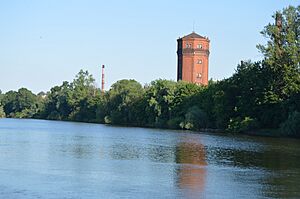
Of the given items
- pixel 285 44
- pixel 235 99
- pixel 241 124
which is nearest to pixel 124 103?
pixel 235 99

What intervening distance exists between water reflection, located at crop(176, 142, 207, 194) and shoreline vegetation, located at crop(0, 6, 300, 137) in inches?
1263

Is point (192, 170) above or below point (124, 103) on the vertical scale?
below

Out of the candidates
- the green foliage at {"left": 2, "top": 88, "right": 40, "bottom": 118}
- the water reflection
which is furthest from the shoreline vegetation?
the green foliage at {"left": 2, "top": 88, "right": 40, "bottom": 118}

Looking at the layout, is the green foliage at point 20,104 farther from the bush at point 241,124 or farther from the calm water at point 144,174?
the calm water at point 144,174

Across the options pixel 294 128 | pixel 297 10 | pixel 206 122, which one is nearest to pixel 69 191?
pixel 294 128

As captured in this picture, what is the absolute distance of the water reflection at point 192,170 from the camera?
23.4 meters

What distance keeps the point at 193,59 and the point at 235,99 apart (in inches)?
2146

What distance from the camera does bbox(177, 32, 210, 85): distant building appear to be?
453 ft

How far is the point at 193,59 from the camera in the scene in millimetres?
138750

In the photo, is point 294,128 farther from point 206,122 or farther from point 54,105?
point 54,105

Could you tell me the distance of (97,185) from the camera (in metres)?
22.9

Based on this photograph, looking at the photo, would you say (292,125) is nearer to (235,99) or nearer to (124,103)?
(235,99)

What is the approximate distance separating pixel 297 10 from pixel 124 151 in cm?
4053

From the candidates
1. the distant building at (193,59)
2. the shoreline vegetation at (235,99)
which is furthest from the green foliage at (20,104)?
the distant building at (193,59)
